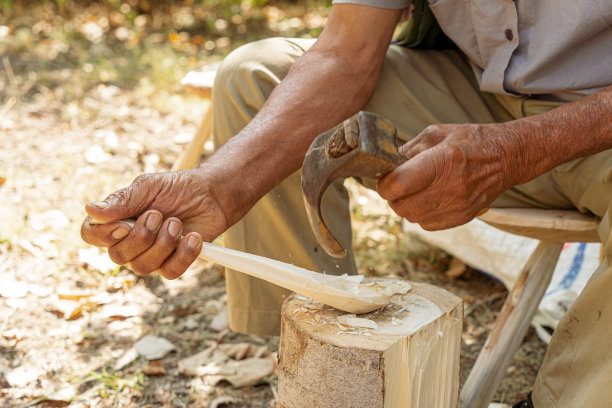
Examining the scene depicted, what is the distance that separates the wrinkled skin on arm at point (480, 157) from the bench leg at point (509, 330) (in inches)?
19.3

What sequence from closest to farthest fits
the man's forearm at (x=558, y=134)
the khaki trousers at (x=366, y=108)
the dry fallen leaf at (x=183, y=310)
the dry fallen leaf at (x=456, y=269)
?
the man's forearm at (x=558, y=134), the khaki trousers at (x=366, y=108), the dry fallen leaf at (x=183, y=310), the dry fallen leaf at (x=456, y=269)

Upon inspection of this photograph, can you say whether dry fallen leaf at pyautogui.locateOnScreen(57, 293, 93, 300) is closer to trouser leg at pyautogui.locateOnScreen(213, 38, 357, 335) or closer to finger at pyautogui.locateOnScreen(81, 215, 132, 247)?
trouser leg at pyautogui.locateOnScreen(213, 38, 357, 335)

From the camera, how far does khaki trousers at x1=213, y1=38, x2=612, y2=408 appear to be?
174 centimetres

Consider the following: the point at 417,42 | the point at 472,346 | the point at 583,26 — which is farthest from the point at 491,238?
the point at 583,26

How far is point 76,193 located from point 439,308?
2.11 metres

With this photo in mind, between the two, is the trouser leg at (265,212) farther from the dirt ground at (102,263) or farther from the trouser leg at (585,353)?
the trouser leg at (585,353)

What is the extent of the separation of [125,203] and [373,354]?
0.61 meters

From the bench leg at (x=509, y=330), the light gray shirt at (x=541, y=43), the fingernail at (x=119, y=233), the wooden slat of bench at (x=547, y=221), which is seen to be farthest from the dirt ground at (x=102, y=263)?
the light gray shirt at (x=541, y=43)

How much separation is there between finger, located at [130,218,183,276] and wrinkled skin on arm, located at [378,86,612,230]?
446 mm

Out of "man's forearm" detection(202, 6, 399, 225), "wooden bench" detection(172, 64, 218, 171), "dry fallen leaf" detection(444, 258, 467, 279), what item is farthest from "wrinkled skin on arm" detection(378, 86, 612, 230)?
"dry fallen leaf" detection(444, 258, 467, 279)

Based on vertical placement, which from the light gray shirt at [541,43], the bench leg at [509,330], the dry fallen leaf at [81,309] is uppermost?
the light gray shirt at [541,43]

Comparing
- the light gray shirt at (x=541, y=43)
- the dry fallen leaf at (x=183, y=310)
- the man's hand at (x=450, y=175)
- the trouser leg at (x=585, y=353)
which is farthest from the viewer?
the dry fallen leaf at (x=183, y=310)

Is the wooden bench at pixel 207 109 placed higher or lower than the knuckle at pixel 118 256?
lower

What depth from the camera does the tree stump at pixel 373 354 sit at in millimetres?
1283
